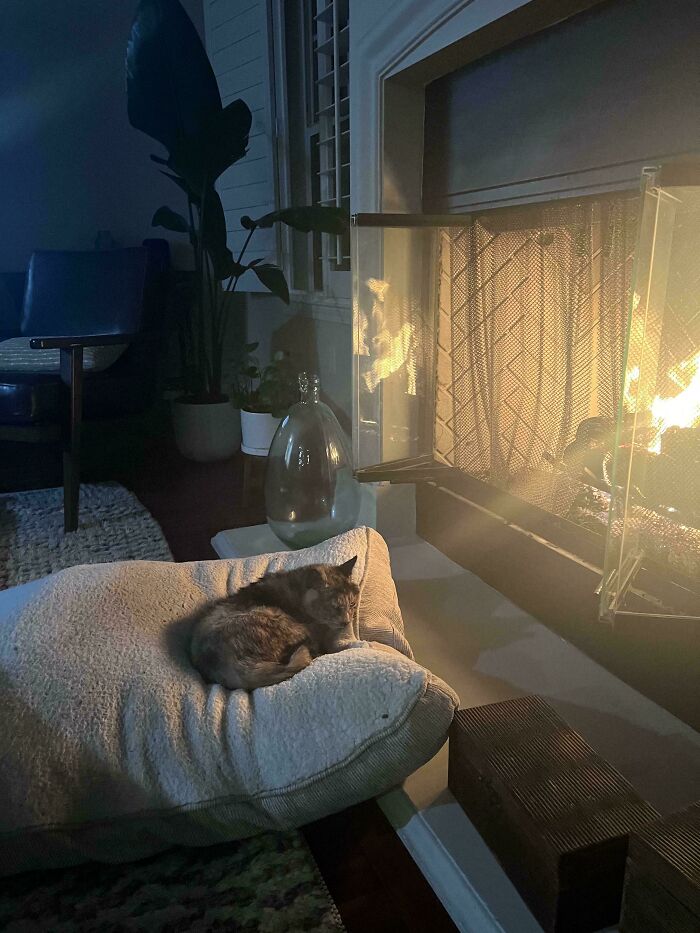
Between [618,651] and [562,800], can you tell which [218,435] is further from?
[562,800]

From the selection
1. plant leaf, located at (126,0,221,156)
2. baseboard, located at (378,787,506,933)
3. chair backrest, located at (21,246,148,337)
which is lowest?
baseboard, located at (378,787,506,933)

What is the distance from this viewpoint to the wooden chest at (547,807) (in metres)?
0.75

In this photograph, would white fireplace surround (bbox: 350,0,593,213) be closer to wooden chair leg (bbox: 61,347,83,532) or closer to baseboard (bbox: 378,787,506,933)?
wooden chair leg (bbox: 61,347,83,532)

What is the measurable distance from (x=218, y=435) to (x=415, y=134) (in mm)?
1661

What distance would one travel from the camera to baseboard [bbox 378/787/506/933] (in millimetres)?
811

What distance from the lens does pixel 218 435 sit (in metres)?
2.99

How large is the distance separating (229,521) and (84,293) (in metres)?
1.13

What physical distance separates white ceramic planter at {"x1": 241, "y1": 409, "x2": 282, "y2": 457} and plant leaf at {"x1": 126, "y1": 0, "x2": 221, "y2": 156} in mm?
1070

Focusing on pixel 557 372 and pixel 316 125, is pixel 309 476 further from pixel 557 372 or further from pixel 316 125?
pixel 316 125

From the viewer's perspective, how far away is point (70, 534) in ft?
7.07

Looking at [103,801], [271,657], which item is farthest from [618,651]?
[103,801]

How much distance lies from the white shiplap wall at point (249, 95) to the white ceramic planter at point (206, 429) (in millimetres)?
553

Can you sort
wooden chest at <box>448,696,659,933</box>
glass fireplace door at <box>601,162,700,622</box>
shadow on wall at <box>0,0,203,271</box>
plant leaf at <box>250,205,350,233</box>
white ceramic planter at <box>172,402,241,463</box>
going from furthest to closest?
1. shadow on wall at <box>0,0,203,271</box>
2. white ceramic planter at <box>172,402,241,463</box>
3. plant leaf at <box>250,205,350,233</box>
4. glass fireplace door at <box>601,162,700,622</box>
5. wooden chest at <box>448,696,659,933</box>

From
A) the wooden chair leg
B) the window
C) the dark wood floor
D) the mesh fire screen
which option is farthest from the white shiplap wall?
the mesh fire screen
